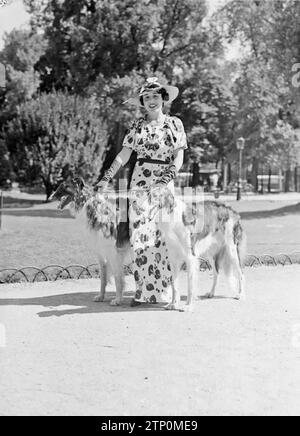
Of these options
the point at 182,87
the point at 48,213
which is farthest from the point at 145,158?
the point at 182,87

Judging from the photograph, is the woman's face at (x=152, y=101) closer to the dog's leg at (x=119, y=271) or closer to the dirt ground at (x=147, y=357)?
the dog's leg at (x=119, y=271)

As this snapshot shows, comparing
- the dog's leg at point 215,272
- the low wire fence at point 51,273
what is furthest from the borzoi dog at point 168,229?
the low wire fence at point 51,273

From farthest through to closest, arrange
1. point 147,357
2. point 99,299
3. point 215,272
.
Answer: point 215,272, point 99,299, point 147,357

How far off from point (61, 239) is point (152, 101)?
877cm

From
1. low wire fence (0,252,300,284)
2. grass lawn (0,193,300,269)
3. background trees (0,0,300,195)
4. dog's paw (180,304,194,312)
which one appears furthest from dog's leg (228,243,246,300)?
background trees (0,0,300,195)

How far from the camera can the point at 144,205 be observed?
26.0 ft

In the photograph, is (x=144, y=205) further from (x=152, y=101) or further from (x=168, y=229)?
(x=152, y=101)

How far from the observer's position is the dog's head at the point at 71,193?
8.05m

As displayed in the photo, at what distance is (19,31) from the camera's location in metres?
34.3

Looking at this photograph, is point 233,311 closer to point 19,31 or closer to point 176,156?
point 176,156

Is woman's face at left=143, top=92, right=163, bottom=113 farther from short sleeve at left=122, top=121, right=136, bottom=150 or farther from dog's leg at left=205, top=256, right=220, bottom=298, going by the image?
dog's leg at left=205, top=256, right=220, bottom=298

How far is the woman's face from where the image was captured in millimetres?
7961

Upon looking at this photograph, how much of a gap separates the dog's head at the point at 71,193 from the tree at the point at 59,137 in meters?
25.2

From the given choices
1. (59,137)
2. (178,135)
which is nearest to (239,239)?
(178,135)
